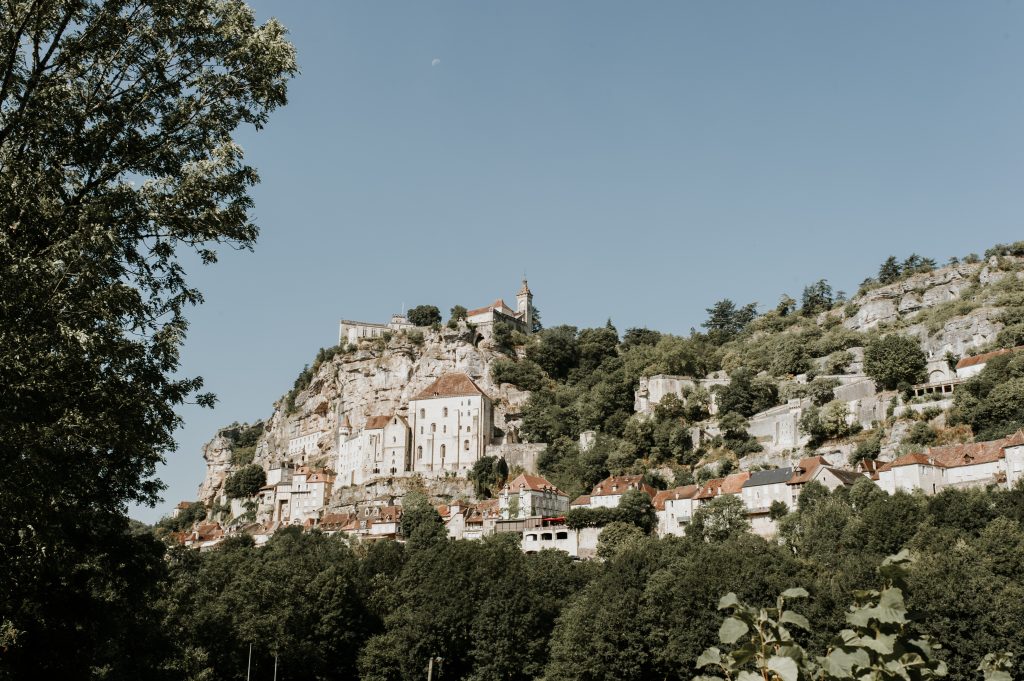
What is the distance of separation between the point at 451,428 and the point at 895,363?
4176 cm

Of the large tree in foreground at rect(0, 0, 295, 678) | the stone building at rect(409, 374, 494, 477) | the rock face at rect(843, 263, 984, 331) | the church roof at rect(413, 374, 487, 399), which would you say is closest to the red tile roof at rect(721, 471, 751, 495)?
the stone building at rect(409, 374, 494, 477)

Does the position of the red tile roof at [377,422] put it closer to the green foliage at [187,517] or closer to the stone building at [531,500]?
the stone building at [531,500]

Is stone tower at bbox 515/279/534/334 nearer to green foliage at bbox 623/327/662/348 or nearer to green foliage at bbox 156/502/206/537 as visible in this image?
green foliage at bbox 623/327/662/348

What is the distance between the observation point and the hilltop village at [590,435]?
6381 centimetres

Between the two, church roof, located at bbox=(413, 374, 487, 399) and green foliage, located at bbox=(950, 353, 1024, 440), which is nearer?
green foliage, located at bbox=(950, 353, 1024, 440)

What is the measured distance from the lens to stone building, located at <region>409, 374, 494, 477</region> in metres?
90.4

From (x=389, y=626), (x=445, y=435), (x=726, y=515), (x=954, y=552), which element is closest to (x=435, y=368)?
(x=445, y=435)

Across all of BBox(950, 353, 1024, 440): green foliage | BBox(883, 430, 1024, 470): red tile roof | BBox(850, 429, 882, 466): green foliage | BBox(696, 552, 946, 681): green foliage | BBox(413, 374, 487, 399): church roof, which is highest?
BBox(413, 374, 487, 399): church roof

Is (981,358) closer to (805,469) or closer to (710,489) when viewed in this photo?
(805,469)

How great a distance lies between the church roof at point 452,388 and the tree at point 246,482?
1048 inches

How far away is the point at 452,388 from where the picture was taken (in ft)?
309

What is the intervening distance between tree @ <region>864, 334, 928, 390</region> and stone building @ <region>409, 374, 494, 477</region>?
36.5 m

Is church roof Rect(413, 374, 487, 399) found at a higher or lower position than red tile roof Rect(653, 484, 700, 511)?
higher

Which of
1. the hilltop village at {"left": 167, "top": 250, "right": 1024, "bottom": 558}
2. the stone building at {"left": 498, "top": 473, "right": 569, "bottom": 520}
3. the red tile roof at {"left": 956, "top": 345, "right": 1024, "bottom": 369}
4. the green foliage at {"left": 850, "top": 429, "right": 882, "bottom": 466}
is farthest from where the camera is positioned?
the stone building at {"left": 498, "top": 473, "right": 569, "bottom": 520}
